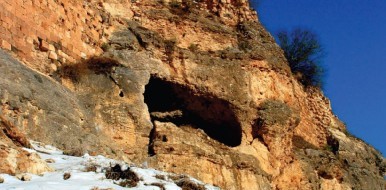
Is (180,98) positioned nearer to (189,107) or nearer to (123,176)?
(189,107)

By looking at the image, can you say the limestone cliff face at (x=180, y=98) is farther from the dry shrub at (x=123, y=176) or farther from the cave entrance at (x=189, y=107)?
the dry shrub at (x=123, y=176)

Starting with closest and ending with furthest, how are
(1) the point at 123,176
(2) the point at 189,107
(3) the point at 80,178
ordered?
(3) the point at 80,178 < (1) the point at 123,176 < (2) the point at 189,107

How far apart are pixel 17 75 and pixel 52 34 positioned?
2.96 metres

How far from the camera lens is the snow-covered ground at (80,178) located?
8.02 m

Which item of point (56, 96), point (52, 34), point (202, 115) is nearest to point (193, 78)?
point (202, 115)

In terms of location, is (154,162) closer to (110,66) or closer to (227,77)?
(110,66)

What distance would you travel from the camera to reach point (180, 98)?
1836cm

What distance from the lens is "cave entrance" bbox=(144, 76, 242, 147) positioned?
59.6ft

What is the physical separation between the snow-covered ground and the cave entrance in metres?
7.64

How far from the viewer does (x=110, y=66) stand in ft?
54.6

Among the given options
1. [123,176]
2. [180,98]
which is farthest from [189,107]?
[123,176]

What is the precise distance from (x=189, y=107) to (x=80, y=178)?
A: 31.7ft

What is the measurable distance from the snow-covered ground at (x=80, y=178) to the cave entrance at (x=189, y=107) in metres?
7.64

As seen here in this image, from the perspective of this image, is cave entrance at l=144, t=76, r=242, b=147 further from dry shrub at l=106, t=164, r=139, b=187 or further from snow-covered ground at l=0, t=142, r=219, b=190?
dry shrub at l=106, t=164, r=139, b=187
